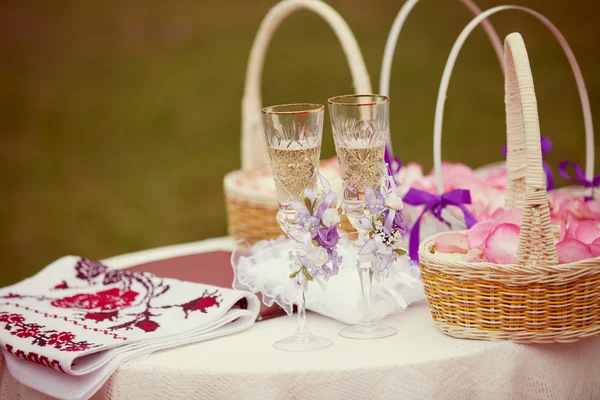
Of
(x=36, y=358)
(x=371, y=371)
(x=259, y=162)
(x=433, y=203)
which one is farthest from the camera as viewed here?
(x=259, y=162)

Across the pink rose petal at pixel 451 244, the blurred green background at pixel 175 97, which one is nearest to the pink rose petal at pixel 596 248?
the pink rose petal at pixel 451 244

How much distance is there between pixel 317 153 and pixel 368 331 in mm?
369

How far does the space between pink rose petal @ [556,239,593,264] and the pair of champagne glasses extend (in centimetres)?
36

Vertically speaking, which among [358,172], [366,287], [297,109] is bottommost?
[366,287]

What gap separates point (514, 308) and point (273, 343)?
46 centimetres

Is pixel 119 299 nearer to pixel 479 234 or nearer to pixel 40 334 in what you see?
pixel 40 334

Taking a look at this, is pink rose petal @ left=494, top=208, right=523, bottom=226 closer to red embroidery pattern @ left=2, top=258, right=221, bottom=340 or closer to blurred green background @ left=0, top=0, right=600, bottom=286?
red embroidery pattern @ left=2, top=258, right=221, bottom=340

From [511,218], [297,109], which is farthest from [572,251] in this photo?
[297,109]

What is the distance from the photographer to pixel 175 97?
741 centimetres

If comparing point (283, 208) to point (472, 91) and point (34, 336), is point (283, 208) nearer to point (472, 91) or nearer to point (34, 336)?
point (34, 336)

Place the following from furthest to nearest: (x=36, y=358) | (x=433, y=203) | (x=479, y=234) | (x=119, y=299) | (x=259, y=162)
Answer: (x=259, y=162) < (x=433, y=203) < (x=119, y=299) < (x=479, y=234) < (x=36, y=358)

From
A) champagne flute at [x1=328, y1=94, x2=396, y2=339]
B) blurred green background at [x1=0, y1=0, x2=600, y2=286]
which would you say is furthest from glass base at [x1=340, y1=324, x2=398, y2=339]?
blurred green background at [x1=0, y1=0, x2=600, y2=286]

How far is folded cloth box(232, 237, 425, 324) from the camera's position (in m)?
1.68

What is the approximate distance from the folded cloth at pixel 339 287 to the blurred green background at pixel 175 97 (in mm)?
3417
